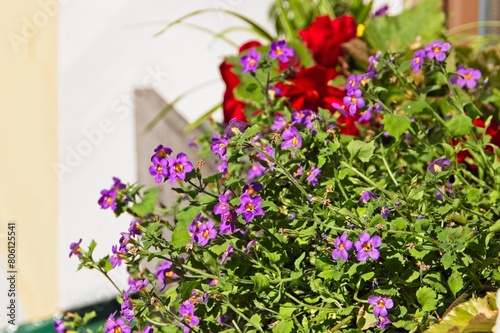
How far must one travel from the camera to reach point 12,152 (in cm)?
209

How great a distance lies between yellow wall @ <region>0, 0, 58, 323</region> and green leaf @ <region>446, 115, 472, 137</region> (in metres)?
1.50

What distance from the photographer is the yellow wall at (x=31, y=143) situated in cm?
203

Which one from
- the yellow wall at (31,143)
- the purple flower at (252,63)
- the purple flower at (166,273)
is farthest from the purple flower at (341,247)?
the yellow wall at (31,143)

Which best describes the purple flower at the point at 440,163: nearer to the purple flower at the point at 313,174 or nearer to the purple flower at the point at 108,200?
the purple flower at the point at 313,174

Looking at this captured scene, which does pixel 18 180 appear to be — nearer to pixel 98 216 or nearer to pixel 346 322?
pixel 98 216

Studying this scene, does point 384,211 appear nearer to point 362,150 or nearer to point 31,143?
point 362,150

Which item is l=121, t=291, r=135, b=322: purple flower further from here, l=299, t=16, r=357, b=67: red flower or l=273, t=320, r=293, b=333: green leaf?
l=299, t=16, r=357, b=67: red flower

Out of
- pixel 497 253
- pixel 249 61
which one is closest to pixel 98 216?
pixel 249 61

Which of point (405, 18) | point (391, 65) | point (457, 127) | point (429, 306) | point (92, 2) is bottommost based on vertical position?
point (429, 306)

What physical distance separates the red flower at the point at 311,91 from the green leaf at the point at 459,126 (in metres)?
0.26

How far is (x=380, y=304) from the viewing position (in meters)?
0.68

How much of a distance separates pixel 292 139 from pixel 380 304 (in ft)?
0.67

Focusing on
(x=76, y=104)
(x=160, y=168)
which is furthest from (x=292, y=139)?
(x=76, y=104)

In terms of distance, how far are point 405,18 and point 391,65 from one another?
1.65 feet
